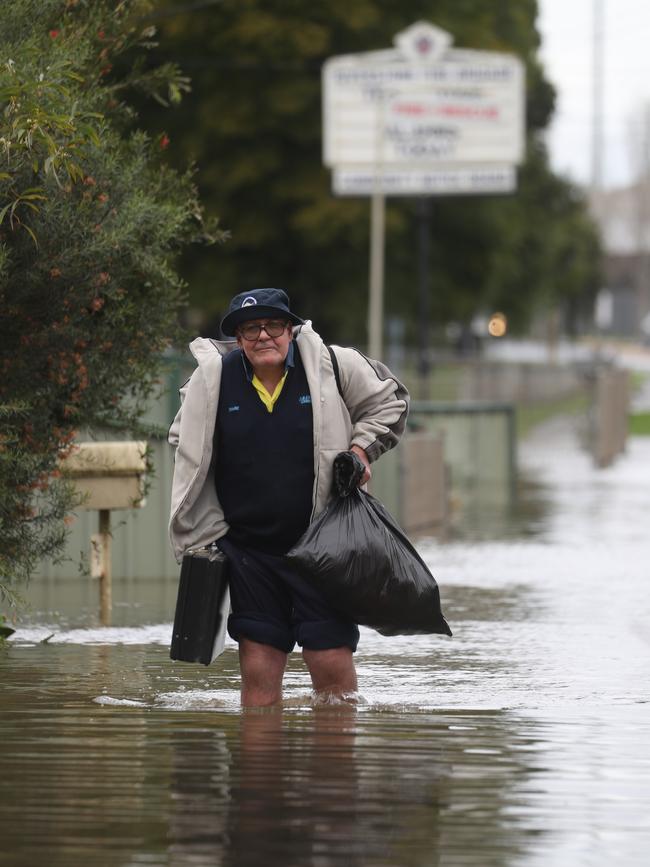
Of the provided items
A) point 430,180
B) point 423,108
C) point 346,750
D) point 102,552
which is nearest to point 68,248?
point 346,750

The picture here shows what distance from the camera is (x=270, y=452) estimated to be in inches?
303

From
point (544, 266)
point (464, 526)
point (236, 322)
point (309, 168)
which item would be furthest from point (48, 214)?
point (544, 266)

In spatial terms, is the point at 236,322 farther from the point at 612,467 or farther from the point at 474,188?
the point at 474,188

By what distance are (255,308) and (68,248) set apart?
161 centimetres

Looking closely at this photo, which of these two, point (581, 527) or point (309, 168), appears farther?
point (309, 168)

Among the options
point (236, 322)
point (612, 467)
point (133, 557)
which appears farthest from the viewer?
point (612, 467)

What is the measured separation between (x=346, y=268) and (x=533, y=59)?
1220 cm

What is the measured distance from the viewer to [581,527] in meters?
19.7

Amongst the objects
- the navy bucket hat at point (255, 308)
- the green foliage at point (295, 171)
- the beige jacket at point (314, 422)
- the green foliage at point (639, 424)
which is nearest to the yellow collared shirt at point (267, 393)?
the beige jacket at point (314, 422)

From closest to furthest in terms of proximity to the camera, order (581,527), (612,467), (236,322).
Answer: (236,322), (581,527), (612,467)

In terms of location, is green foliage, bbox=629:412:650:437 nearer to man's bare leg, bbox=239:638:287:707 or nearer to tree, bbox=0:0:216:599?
tree, bbox=0:0:216:599

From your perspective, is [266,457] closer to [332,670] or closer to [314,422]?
Result: [314,422]

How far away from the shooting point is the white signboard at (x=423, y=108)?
35.4m

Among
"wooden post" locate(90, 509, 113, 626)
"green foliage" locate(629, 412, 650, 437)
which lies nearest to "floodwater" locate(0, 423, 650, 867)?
"wooden post" locate(90, 509, 113, 626)
